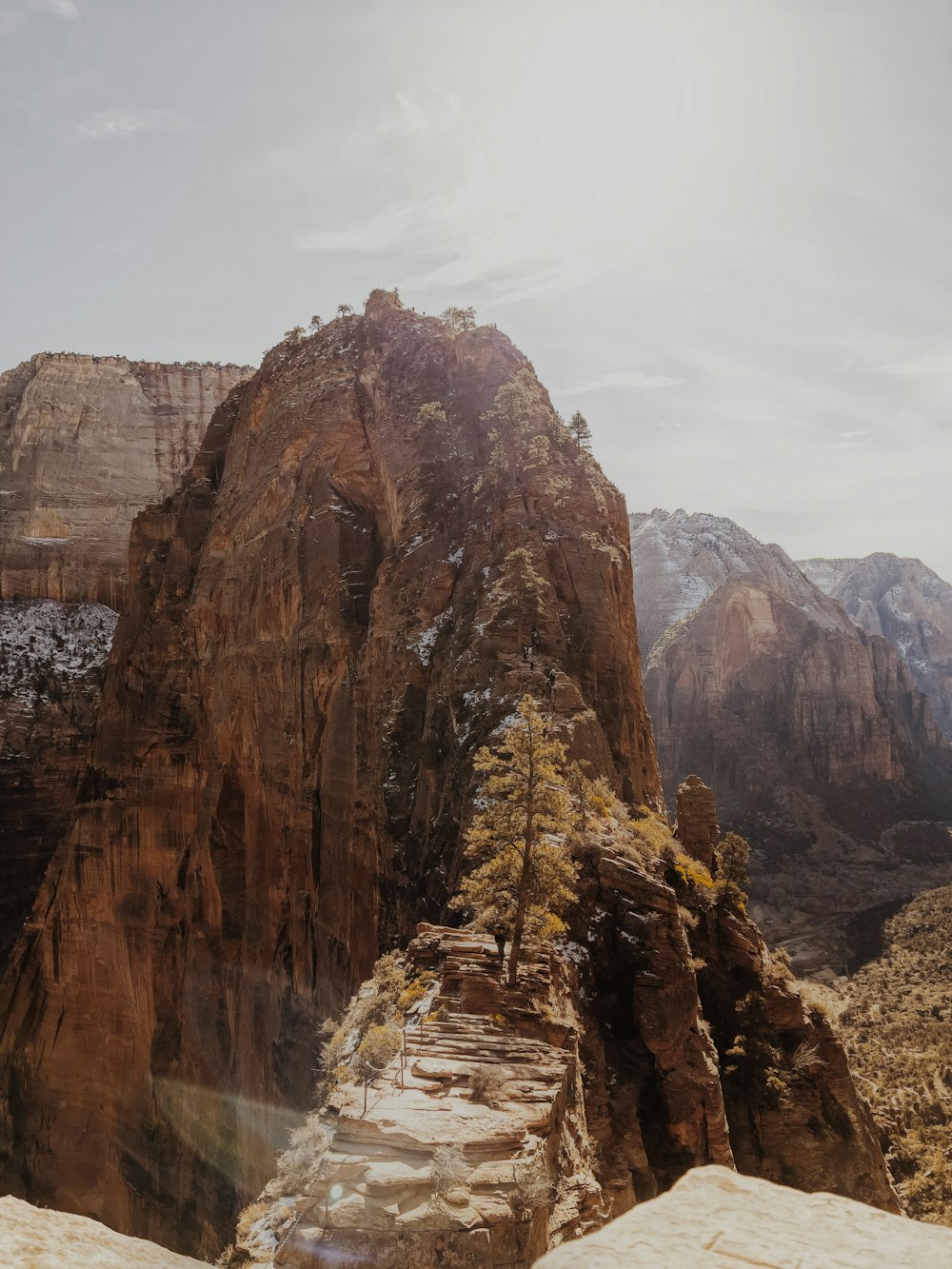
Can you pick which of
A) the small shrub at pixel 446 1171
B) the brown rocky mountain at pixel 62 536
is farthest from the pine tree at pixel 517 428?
the brown rocky mountain at pixel 62 536

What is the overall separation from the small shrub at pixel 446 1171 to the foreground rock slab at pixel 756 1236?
7802 millimetres

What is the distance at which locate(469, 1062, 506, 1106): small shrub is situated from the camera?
13998mm

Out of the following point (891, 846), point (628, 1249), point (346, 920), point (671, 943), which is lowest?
point (891, 846)

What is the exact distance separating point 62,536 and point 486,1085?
317ft

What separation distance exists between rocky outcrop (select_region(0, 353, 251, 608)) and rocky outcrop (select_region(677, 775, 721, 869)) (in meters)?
80.4

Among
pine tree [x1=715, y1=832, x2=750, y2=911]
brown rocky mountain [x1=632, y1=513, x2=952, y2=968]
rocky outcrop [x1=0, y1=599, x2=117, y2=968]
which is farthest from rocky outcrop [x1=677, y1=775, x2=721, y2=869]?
brown rocky mountain [x1=632, y1=513, x2=952, y2=968]

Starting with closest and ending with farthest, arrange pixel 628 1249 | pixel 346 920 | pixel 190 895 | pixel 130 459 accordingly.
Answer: pixel 628 1249
pixel 346 920
pixel 190 895
pixel 130 459

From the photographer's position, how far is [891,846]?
11112 centimetres

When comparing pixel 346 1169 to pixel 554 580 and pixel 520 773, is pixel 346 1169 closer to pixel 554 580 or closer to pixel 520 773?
pixel 520 773

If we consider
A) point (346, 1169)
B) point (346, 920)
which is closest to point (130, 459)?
point (346, 920)

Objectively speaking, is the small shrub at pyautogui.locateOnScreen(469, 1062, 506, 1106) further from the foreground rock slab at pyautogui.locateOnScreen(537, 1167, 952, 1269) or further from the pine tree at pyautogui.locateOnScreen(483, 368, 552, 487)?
the pine tree at pyautogui.locateOnScreen(483, 368, 552, 487)

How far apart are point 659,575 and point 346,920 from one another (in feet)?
524

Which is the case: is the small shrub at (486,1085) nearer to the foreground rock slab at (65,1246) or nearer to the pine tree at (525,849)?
the pine tree at (525,849)

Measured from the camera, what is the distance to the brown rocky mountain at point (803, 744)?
106062mm
